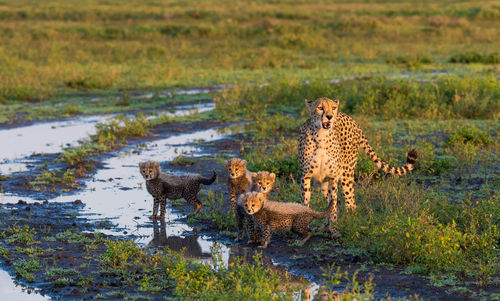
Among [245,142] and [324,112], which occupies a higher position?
[324,112]

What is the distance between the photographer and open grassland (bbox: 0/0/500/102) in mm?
21328

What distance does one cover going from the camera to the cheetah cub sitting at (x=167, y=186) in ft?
29.5

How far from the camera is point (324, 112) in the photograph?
7.58 m

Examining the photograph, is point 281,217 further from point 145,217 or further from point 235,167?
point 145,217

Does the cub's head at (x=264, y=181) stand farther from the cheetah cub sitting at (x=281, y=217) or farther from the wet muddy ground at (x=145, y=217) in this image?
the wet muddy ground at (x=145, y=217)

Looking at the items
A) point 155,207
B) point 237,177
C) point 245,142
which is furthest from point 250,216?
point 245,142

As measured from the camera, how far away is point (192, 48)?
2838 cm

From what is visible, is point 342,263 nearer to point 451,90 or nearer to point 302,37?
point 451,90

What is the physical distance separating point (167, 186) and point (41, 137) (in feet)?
19.3

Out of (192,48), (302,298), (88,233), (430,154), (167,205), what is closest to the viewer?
(302,298)

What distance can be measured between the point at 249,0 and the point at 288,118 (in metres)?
45.6

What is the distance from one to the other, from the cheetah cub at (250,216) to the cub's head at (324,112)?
0.87 metres

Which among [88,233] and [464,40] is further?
[464,40]

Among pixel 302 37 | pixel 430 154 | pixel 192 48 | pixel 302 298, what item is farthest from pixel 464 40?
pixel 302 298
